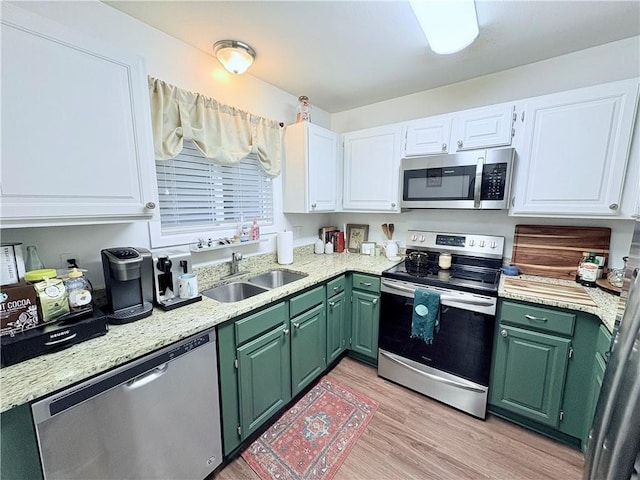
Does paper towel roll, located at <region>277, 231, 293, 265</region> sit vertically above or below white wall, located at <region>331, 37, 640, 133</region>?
below

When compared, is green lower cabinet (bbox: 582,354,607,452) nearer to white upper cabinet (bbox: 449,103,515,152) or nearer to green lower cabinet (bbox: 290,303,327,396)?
white upper cabinet (bbox: 449,103,515,152)

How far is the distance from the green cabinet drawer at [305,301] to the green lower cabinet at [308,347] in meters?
0.04

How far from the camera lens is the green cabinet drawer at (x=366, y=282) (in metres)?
2.16

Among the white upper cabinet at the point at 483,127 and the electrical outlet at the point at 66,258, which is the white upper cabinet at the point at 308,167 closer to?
the white upper cabinet at the point at 483,127

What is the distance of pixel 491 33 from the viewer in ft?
5.28

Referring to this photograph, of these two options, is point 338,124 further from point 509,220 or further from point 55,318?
point 55,318

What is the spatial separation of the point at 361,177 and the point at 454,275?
1.21m

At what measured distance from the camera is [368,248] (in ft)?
9.09

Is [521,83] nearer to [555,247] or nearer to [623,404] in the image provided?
[555,247]

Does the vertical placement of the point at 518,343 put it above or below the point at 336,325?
above

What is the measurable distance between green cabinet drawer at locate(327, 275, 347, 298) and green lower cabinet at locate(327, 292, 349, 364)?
0.03 metres

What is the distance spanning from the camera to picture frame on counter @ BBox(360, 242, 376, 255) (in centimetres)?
275

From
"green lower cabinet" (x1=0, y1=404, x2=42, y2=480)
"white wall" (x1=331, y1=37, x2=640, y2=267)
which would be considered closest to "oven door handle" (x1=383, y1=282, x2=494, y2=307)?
"white wall" (x1=331, y1=37, x2=640, y2=267)

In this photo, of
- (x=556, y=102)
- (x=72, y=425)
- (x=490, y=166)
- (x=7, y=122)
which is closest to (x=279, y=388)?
(x=72, y=425)
